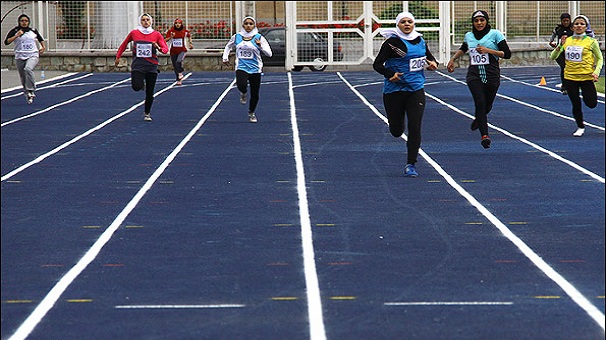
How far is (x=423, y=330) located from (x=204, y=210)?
4787 mm

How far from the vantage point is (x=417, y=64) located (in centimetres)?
1402

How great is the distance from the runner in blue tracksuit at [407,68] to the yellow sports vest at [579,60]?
5102mm

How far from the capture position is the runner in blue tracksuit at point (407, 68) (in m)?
13.9

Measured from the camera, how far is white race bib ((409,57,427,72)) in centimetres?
1400

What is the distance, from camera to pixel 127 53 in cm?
4350

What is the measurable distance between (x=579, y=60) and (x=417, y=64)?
210 inches

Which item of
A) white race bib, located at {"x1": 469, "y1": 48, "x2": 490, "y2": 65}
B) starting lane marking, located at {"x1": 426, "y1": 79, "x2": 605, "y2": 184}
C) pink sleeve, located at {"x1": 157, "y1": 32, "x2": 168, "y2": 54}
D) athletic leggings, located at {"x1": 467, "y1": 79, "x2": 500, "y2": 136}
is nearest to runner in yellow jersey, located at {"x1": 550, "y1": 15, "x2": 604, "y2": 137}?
starting lane marking, located at {"x1": 426, "y1": 79, "x2": 605, "y2": 184}

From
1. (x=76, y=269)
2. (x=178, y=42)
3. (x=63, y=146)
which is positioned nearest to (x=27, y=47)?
(x=178, y=42)

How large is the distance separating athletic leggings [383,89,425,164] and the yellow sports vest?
5155mm

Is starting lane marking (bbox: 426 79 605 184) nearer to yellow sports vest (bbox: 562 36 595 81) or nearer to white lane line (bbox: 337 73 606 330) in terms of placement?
yellow sports vest (bbox: 562 36 595 81)

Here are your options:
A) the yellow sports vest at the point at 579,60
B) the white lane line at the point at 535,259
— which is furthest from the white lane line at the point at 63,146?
the yellow sports vest at the point at 579,60

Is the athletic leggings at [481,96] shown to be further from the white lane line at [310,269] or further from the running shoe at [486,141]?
the white lane line at [310,269]

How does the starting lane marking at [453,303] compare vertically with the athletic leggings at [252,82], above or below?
below

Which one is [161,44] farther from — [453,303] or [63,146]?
[453,303]
